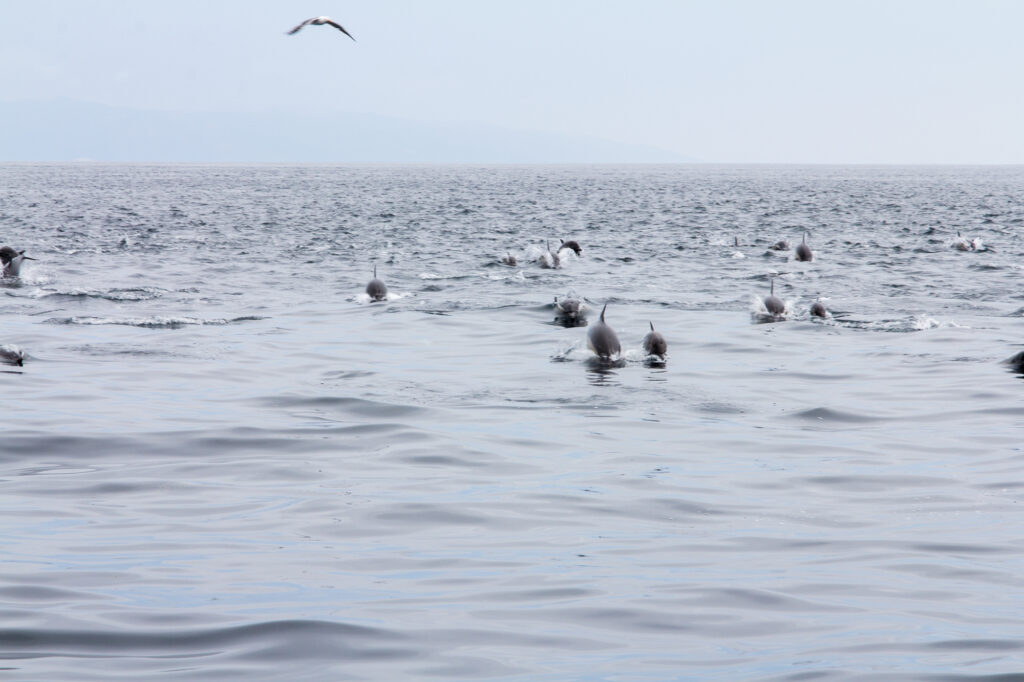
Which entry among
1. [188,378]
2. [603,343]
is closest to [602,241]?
[603,343]

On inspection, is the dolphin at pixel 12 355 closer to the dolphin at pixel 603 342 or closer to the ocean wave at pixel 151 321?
the ocean wave at pixel 151 321

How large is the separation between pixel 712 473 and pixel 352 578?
3364 millimetres

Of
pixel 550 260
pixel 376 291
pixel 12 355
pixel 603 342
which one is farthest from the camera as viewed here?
pixel 550 260

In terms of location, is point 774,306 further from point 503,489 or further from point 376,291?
point 503,489

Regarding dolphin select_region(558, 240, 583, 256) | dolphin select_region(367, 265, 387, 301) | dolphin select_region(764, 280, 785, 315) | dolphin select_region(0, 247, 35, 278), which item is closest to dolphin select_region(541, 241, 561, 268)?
dolphin select_region(558, 240, 583, 256)

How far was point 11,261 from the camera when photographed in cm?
2167

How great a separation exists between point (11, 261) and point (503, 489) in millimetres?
17252

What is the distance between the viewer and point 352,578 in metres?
5.60

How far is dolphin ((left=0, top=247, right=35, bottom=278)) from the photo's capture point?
21391 millimetres

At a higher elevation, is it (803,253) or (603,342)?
(803,253)

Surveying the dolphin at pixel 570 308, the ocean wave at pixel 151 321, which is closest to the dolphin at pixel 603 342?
the dolphin at pixel 570 308

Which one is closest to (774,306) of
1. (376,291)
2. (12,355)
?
(376,291)

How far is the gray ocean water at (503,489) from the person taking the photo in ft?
15.5

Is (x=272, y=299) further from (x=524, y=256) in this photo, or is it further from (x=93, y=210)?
(x=93, y=210)
